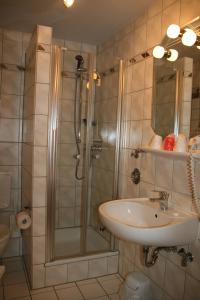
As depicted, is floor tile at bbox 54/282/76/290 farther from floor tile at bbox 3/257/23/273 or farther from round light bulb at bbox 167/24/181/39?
round light bulb at bbox 167/24/181/39

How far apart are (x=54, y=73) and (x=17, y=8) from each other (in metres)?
0.68

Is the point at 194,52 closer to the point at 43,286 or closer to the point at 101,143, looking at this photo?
the point at 101,143

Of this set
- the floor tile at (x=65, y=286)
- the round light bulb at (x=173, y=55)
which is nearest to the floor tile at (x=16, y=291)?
the floor tile at (x=65, y=286)

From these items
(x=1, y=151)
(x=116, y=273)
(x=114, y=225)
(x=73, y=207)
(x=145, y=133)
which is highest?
(x=145, y=133)

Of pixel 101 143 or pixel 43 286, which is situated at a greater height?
pixel 101 143

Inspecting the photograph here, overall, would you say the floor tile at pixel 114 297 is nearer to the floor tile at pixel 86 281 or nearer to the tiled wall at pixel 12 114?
the floor tile at pixel 86 281

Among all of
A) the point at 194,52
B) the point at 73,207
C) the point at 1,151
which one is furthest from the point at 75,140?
the point at 194,52

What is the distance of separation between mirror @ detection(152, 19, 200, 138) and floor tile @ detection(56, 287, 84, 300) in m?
1.52

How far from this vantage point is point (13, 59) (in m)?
2.75

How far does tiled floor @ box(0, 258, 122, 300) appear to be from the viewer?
83.7 inches

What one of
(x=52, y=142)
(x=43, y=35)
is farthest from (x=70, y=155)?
(x=43, y=35)

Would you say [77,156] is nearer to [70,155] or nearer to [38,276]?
[70,155]

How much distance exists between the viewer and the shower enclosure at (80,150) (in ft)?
7.36

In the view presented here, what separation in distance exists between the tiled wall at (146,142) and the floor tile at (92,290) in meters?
0.30
